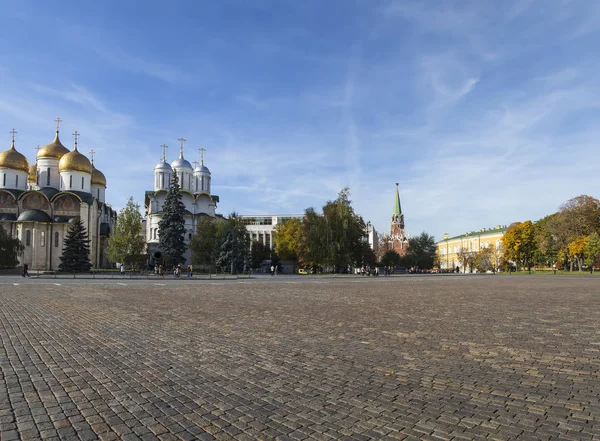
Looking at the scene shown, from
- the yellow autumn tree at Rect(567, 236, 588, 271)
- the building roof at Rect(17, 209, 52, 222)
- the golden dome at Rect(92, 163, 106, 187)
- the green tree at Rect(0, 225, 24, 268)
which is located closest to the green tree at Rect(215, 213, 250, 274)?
the green tree at Rect(0, 225, 24, 268)

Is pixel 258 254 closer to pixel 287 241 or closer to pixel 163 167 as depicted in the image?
pixel 287 241

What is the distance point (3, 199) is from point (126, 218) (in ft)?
68.1

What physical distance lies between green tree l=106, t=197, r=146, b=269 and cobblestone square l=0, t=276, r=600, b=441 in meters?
38.3

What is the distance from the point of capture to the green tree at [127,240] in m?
Result: 46.3

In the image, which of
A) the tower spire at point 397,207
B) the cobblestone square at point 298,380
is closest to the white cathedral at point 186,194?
the cobblestone square at point 298,380

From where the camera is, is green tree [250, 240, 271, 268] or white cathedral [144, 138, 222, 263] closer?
white cathedral [144, 138, 222, 263]

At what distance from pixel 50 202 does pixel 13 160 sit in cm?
828

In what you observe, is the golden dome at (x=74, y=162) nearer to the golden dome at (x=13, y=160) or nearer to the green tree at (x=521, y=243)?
the golden dome at (x=13, y=160)

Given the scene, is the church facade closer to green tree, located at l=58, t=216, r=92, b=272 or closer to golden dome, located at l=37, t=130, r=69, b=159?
golden dome, located at l=37, t=130, r=69, b=159

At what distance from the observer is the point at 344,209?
51.1m

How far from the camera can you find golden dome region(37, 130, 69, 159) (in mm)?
61503

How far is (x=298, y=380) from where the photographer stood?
5.29m

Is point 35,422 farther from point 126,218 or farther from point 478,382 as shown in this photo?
point 126,218

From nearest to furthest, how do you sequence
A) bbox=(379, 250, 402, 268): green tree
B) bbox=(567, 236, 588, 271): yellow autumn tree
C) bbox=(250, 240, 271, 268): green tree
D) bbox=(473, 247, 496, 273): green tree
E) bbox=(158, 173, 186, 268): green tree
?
bbox=(158, 173, 186, 268): green tree → bbox=(567, 236, 588, 271): yellow autumn tree → bbox=(250, 240, 271, 268): green tree → bbox=(473, 247, 496, 273): green tree → bbox=(379, 250, 402, 268): green tree
